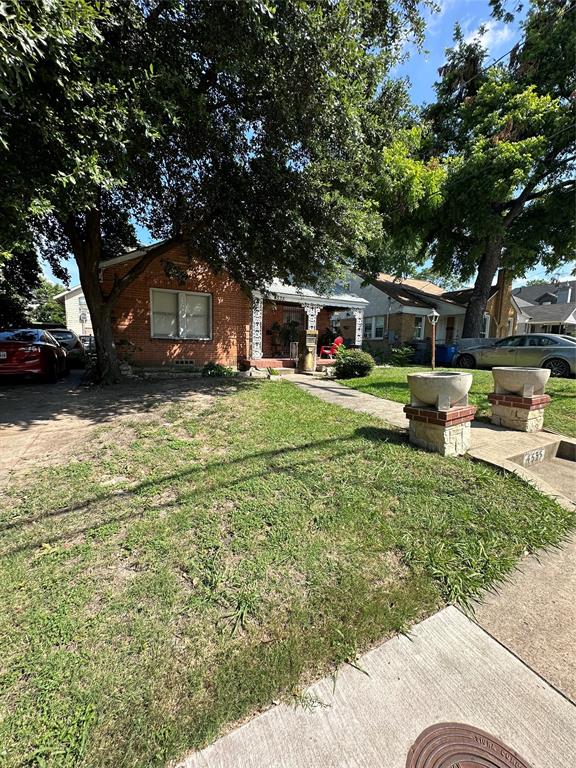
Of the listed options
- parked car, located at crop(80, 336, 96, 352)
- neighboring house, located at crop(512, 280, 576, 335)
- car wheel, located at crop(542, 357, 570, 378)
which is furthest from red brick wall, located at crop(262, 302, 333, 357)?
neighboring house, located at crop(512, 280, 576, 335)

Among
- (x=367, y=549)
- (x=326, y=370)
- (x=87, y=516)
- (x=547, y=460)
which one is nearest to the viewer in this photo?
(x=367, y=549)

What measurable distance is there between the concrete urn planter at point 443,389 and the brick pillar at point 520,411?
57.8 inches

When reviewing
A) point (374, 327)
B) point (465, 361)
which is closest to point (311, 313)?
point (465, 361)

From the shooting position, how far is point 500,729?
1355 mm

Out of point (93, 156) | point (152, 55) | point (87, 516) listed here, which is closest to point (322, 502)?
point (87, 516)

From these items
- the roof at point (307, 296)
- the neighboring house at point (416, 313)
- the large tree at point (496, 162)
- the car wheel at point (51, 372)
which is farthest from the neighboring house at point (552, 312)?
the car wheel at point (51, 372)

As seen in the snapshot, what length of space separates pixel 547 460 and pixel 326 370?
7311 mm

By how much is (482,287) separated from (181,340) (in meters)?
15.0

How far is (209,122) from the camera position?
5.36 m

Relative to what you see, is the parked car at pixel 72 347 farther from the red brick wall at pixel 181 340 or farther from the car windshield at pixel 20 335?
the red brick wall at pixel 181 340

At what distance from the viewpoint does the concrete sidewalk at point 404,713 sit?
1259 mm

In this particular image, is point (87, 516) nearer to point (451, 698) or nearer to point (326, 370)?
point (451, 698)

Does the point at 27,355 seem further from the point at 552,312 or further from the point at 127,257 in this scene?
the point at 552,312

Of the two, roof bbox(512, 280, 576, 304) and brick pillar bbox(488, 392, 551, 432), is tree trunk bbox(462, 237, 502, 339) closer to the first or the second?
brick pillar bbox(488, 392, 551, 432)
